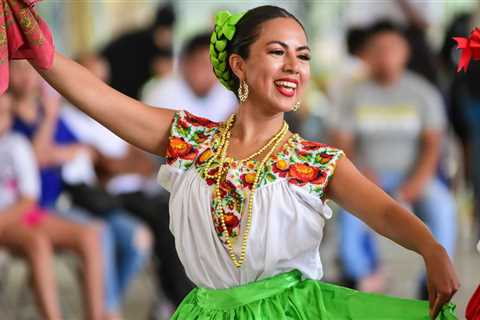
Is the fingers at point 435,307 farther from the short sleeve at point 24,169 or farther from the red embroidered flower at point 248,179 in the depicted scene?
the short sleeve at point 24,169

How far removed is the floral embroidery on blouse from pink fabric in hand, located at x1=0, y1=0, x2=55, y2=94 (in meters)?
0.43

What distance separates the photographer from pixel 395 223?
9.82ft

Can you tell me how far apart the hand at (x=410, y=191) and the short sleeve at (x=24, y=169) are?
2.06 m

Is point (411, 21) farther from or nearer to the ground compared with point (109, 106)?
farther from the ground

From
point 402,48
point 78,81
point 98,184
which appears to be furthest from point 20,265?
point 78,81

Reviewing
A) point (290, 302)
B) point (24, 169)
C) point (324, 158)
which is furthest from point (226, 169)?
point (24, 169)

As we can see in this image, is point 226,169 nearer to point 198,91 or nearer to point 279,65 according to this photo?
point 279,65

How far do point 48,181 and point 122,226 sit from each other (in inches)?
19.4

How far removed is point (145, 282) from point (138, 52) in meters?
2.02

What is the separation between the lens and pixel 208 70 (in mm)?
7480

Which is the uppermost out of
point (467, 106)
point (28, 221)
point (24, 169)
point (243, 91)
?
point (243, 91)

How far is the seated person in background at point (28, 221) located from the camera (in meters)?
5.86

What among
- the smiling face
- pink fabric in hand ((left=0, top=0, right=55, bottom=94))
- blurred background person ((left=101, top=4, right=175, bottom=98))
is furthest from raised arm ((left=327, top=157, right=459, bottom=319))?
blurred background person ((left=101, top=4, right=175, bottom=98))

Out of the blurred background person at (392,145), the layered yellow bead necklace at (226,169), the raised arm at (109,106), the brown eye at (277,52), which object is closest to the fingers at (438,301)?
the layered yellow bead necklace at (226,169)
